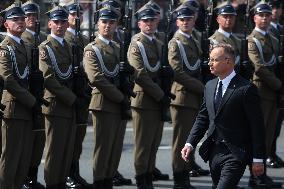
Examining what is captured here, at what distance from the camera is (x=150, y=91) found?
39.8ft

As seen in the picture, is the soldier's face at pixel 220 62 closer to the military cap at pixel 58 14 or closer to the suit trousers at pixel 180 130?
the military cap at pixel 58 14

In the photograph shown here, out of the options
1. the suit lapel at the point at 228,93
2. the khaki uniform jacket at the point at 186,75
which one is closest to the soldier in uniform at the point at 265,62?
the khaki uniform jacket at the point at 186,75

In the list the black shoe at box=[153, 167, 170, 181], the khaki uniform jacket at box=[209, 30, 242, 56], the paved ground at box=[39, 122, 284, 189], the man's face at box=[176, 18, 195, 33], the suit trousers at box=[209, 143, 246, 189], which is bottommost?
the paved ground at box=[39, 122, 284, 189]

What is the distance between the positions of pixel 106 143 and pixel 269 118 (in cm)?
272

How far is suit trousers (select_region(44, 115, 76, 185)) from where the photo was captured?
1148cm

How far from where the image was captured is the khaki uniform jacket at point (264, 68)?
1322 cm

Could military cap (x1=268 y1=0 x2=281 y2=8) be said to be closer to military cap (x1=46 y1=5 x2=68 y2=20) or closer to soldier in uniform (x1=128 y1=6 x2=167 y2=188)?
soldier in uniform (x1=128 y1=6 x2=167 y2=188)

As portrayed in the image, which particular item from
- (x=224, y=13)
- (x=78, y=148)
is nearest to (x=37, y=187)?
(x=78, y=148)

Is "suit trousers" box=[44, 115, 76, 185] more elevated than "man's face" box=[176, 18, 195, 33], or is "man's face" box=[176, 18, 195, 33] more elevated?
"man's face" box=[176, 18, 195, 33]

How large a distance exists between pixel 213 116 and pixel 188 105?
3.59 m

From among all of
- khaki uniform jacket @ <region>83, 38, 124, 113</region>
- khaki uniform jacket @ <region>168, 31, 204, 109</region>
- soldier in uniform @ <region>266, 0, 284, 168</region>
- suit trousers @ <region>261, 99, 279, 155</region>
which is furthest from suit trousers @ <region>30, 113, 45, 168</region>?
soldier in uniform @ <region>266, 0, 284, 168</region>

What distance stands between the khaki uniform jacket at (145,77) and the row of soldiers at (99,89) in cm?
1

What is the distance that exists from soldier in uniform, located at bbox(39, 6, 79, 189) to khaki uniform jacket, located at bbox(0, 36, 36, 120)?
40cm

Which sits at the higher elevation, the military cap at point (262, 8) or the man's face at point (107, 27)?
the military cap at point (262, 8)
